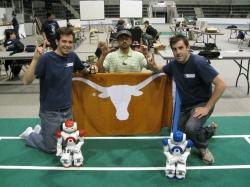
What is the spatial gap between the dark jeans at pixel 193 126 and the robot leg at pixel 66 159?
1504mm

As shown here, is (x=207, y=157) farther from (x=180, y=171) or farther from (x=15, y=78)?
(x=15, y=78)

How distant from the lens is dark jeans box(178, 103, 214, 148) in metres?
4.11

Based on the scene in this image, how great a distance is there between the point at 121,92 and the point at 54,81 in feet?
3.68

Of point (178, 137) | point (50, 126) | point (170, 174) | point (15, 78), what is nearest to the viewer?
point (178, 137)

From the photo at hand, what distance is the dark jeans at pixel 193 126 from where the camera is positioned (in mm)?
4105

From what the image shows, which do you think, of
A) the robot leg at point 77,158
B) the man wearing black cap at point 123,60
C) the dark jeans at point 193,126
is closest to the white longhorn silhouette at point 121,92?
the man wearing black cap at point 123,60

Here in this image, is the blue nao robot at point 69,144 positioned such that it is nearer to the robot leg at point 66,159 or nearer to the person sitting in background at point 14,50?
the robot leg at point 66,159

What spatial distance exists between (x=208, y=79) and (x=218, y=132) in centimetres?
159

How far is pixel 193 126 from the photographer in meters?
4.09

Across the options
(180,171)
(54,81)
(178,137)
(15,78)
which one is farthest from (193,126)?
(15,78)

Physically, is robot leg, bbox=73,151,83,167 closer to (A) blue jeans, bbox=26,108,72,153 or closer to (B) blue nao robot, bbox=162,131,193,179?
(A) blue jeans, bbox=26,108,72,153

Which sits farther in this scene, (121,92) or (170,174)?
(121,92)

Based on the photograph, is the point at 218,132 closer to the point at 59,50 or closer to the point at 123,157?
the point at 123,157

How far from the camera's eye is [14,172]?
401 cm
